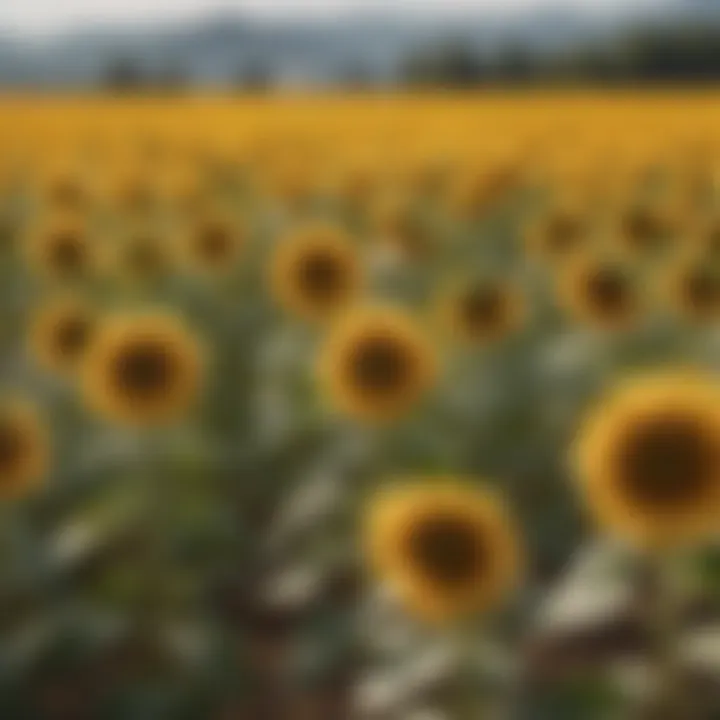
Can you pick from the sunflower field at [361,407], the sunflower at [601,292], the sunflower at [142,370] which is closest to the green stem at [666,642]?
the sunflower field at [361,407]

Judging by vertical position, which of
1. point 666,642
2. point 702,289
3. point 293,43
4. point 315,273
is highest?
point 293,43

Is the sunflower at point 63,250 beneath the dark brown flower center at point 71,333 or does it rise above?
above

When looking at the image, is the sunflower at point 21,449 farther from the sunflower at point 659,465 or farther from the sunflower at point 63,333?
the sunflower at point 659,465

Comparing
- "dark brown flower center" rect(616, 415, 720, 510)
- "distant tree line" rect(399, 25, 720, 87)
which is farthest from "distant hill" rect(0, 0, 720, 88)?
"dark brown flower center" rect(616, 415, 720, 510)

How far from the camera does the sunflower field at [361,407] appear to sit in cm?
69

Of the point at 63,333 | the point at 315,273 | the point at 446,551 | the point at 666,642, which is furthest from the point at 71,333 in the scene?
the point at 666,642

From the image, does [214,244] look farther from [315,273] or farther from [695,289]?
[695,289]

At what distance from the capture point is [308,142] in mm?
812

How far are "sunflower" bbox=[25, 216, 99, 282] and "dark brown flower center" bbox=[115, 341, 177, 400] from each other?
6 centimetres

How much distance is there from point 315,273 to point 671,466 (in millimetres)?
230

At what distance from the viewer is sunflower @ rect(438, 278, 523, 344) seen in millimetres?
759

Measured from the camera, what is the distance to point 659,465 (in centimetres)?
67

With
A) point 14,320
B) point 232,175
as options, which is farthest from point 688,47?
point 14,320

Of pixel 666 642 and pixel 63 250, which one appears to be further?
pixel 63 250
